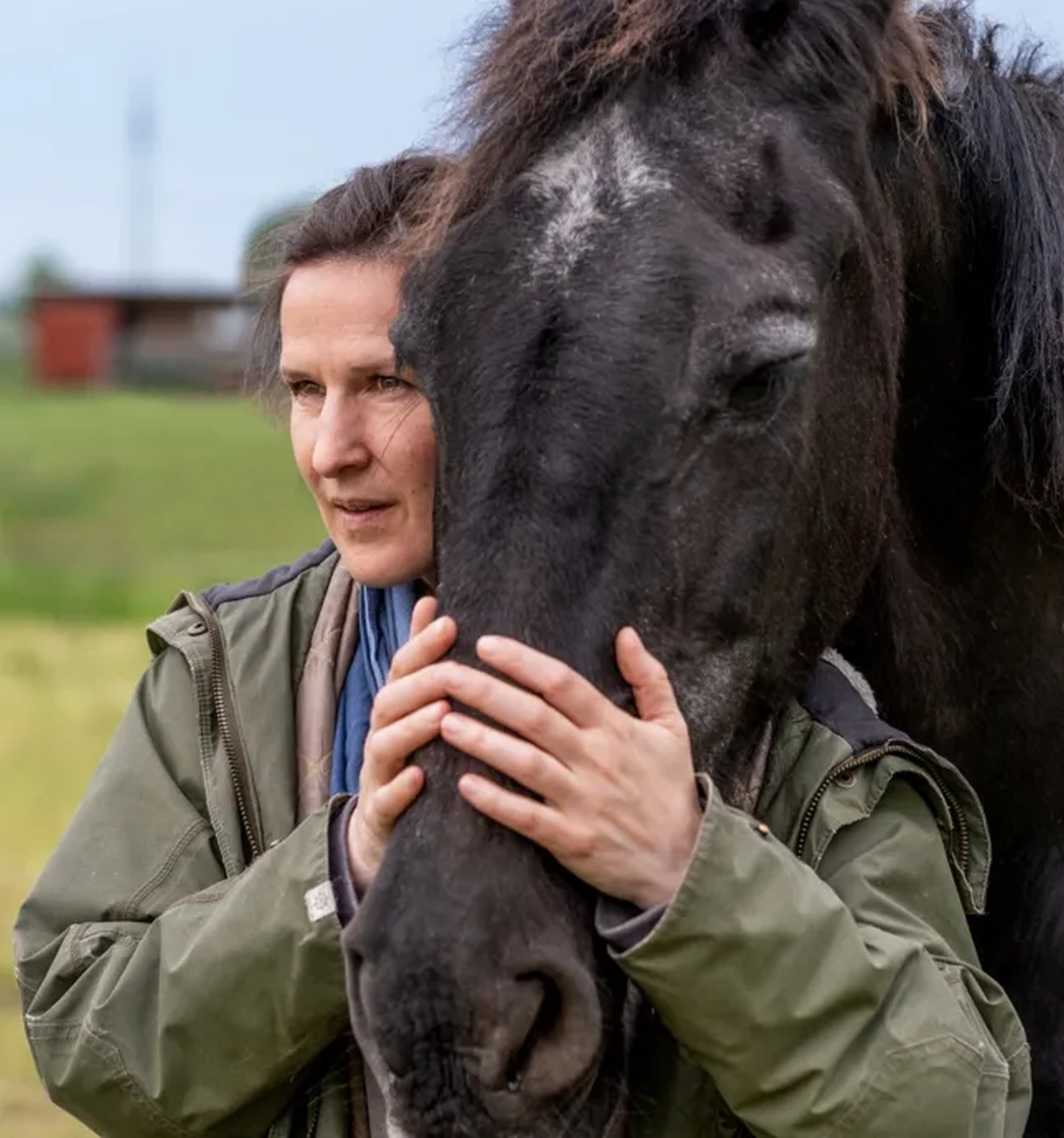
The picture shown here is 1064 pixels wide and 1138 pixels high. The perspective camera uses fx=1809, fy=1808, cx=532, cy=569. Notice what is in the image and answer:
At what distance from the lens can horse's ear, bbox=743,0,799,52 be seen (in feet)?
8.70

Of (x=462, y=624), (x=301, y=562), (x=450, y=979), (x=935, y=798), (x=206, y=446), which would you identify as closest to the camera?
(x=450, y=979)

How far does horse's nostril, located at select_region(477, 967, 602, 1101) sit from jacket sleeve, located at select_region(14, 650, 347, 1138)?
0.39 m

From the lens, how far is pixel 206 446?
31.4 m

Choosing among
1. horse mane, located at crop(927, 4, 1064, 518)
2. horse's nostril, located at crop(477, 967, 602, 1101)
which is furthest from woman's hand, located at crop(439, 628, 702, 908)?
horse mane, located at crop(927, 4, 1064, 518)

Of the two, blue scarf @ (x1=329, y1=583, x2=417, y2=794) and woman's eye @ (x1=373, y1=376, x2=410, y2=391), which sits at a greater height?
woman's eye @ (x1=373, y1=376, x2=410, y2=391)

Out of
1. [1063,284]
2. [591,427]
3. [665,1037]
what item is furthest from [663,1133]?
[1063,284]

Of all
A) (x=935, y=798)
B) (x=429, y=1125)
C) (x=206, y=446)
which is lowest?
(x=206, y=446)

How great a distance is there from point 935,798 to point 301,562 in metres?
1.16

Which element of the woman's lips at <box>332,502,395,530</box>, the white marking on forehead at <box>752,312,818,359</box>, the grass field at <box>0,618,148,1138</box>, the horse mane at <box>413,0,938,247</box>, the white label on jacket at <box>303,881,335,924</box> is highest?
the horse mane at <box>413,0,938,247</box>

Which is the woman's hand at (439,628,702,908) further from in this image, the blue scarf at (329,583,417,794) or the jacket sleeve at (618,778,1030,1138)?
the blue scarf at (329,583,417,794)

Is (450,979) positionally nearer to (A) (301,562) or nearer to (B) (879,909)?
(B) (879,909)

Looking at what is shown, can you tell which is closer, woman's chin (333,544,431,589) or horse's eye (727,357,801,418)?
horse's eye (727,357,801,418)

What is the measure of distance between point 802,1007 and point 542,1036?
1.24 ft

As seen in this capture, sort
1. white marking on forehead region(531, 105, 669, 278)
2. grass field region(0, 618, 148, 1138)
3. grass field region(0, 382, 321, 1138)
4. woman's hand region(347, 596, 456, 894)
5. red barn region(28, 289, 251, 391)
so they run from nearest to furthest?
woman's hand region(347, 596, 456, 894), white marking on forehead region(531, 105, 669, 278), grass field region(0, 618, 148, 1138), grass field region(0, 382, 321, 1138), red barn region(28, 289, 251, 391)
